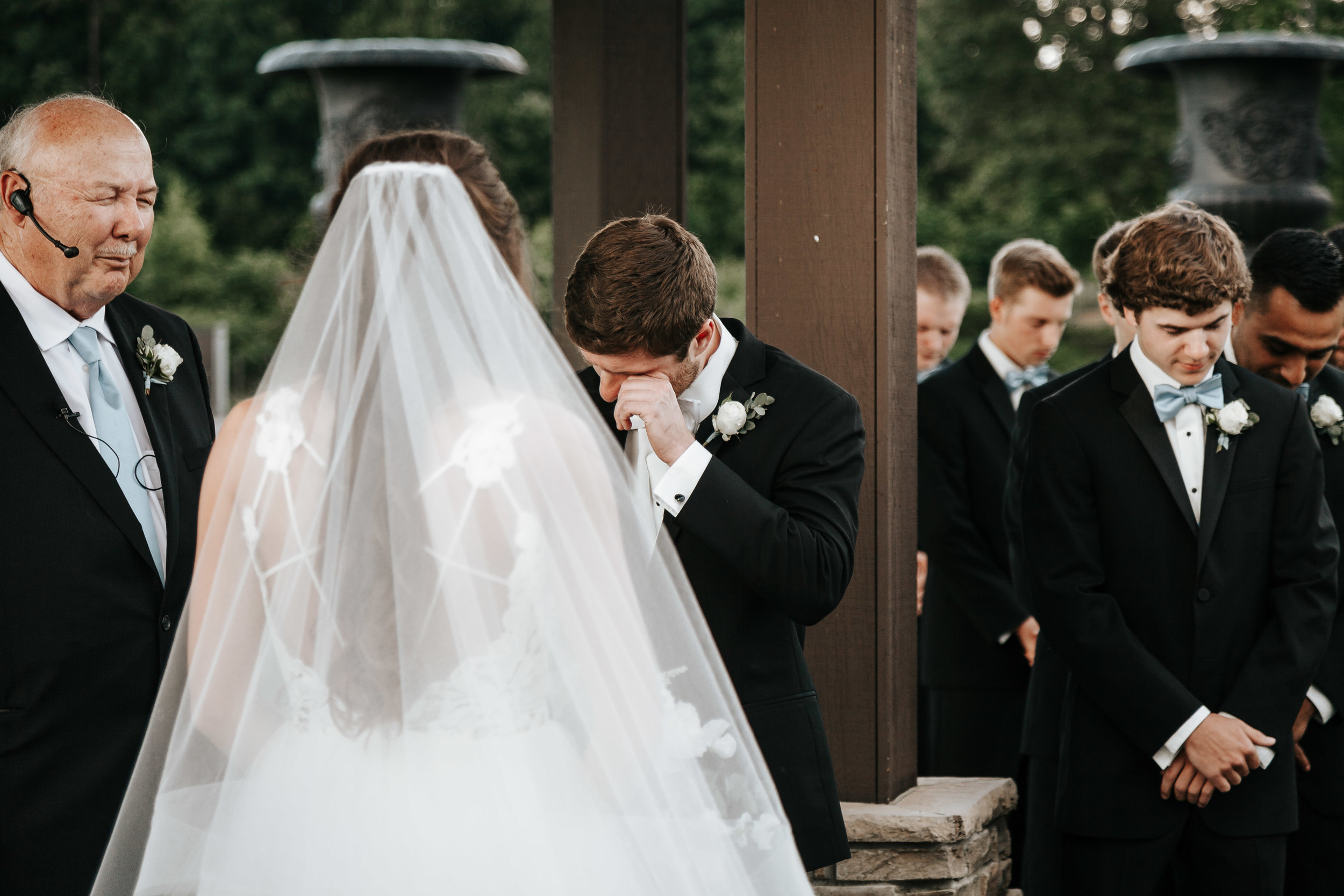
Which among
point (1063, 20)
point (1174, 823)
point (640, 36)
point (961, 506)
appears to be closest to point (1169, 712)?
point (1174, 823)

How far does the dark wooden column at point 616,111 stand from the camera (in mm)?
4504

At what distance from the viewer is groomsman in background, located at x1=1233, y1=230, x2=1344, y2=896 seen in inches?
134

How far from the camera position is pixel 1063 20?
22.0 metres

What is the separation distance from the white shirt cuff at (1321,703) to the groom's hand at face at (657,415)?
6.35ft

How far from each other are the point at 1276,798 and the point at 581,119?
3.06 metres

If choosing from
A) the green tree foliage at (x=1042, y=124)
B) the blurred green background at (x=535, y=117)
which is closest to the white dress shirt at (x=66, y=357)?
the blurred green background at (x=535, y=117)

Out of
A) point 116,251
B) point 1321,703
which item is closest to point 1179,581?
point 1321,703

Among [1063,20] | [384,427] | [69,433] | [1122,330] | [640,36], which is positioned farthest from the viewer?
[1063,20]

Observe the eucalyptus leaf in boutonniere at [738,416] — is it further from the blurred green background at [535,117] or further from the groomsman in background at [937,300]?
A: the blurred green background at [535,117]

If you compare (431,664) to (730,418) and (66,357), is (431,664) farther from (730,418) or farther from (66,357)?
(66,357)

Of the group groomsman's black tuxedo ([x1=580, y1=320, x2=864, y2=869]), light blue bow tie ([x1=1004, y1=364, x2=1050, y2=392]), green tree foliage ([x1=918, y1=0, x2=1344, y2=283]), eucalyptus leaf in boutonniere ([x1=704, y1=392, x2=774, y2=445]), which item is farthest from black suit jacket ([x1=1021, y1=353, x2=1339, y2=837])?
green tree foliage ([x1=918, y1=0, x2=1344, y2=283])

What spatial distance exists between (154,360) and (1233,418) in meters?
2.39

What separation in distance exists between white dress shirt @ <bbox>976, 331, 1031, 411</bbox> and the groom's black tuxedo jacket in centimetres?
312

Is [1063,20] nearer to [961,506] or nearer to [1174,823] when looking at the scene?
[961,506]
